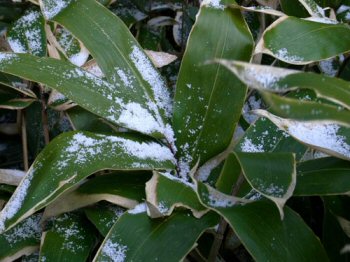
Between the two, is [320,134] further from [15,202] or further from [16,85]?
[16,85]

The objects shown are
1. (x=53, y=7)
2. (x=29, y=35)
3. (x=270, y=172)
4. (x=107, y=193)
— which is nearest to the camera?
(x=270, y=172)

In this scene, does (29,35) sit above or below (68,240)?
above

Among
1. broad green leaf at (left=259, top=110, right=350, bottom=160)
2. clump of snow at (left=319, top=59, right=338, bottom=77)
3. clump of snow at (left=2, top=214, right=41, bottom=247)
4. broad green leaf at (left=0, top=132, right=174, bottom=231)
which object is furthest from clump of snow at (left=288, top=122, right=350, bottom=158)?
clump of snow at (left=2, top=214, right=41, bottom=247)

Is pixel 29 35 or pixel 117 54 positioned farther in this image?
pixel 29 35

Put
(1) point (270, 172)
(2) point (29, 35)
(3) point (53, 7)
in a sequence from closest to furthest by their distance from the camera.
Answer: (1) point (270, 172), (3) point (53, 7), (2) point (29, 35)

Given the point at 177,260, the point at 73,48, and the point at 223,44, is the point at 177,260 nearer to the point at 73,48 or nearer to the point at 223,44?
the point at 223,44

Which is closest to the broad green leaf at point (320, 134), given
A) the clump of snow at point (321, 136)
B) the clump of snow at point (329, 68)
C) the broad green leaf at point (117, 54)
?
the clump of snow at point (321, 136)

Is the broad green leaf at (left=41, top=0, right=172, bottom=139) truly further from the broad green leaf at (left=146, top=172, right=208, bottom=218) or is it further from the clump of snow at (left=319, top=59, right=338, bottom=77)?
the clump of snow at (left=319, top=59, right=338, bottom=77)

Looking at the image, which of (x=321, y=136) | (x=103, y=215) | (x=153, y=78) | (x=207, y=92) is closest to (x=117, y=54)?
(x=153, y=78)
